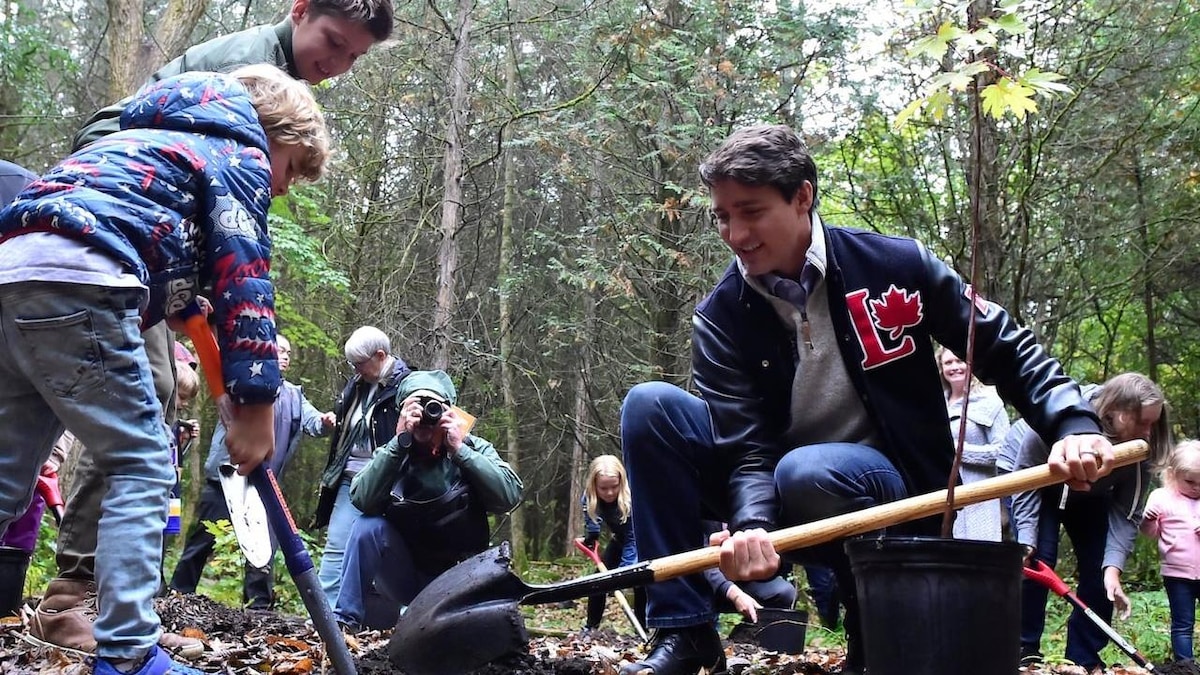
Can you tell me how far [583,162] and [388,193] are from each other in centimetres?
291

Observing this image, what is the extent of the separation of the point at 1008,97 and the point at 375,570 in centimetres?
401

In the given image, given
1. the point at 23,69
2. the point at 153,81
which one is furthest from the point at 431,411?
the point at 23,69

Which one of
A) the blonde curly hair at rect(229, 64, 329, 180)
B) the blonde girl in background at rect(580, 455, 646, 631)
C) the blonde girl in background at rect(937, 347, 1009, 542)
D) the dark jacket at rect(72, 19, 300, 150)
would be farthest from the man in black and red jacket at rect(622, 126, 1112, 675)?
the blonde girl in background at rect(580, 455, 646, 631)

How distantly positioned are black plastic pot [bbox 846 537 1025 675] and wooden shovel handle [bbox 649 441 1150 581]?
0.34 meters

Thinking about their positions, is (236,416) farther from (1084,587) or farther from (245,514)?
(1084,587)

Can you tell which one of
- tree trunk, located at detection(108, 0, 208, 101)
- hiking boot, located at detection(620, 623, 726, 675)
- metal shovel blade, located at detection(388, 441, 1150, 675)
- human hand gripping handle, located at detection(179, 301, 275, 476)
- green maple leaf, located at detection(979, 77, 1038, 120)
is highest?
tree trunk, located at detection(108, 0, 208, 101)

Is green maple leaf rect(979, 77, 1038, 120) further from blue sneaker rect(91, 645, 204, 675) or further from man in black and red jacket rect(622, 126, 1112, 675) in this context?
blue sneaker rect(91, 645, 204, 675)

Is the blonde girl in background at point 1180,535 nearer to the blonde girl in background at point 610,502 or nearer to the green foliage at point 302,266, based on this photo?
the blonde girl in background at point 610,502

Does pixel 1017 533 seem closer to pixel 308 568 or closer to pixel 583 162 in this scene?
pixel 308 568

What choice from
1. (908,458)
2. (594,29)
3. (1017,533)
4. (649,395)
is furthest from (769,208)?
(594,29)

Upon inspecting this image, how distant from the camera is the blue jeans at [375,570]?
5121 mm

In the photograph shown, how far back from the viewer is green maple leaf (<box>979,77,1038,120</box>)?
7.16 feet

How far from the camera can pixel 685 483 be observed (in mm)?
2877

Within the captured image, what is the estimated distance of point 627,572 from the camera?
8.28 feet
